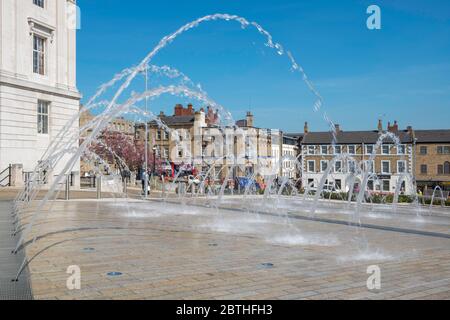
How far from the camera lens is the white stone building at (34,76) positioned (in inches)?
1347

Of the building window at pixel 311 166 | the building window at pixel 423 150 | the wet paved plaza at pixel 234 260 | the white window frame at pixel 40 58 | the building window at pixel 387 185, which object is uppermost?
the white window frame at pixel 40 58

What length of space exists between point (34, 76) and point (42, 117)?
127 inches

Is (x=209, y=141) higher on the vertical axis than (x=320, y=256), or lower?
higher

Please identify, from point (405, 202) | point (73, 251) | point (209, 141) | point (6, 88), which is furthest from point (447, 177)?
point (73, 251)

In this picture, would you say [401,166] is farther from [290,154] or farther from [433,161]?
[290,154]

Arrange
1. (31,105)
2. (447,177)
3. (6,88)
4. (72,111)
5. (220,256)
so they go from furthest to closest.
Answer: (447,177)
(72,111)
(31,105)
(6,88)
(220,256)

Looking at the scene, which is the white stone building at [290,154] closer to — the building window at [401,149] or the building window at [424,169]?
the building window at [401,149]

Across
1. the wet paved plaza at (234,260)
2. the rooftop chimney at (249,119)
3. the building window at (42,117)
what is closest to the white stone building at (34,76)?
the building window at (42,117)

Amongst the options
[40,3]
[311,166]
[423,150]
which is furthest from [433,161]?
[40,3]

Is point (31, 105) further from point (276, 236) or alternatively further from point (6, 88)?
point (276, 236)

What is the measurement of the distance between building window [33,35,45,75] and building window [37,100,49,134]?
245 centimetres

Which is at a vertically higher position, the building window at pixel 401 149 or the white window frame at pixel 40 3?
the white window frame at pixel 40 3
